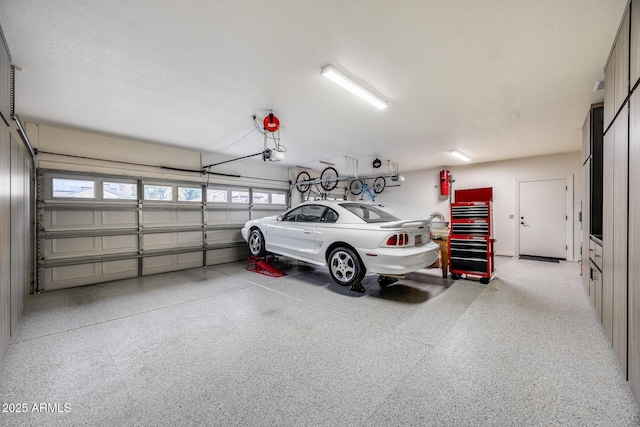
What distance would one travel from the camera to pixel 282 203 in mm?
8336

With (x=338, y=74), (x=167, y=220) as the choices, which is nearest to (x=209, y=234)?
(x=167, y=220)

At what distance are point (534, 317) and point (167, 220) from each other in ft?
22.4

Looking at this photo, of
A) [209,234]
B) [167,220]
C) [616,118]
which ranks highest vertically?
[616,118]

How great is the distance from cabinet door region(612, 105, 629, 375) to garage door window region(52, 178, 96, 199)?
7350mm

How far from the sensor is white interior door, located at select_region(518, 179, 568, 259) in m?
6.65

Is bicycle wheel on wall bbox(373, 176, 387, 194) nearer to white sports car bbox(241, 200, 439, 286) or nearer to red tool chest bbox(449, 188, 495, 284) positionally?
red tool chest bbox(449, 188, 495, 284)

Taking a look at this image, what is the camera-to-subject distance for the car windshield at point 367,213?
4234 millimetres

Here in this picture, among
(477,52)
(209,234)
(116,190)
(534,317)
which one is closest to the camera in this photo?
(477,52)

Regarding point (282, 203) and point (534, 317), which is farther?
point (282, 203)

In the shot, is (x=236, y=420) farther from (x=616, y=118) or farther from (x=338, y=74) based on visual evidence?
(x=616, y=118)

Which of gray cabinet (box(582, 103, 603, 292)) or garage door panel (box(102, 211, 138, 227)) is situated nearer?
gray cabinet (box(582, 103, 603, 292))

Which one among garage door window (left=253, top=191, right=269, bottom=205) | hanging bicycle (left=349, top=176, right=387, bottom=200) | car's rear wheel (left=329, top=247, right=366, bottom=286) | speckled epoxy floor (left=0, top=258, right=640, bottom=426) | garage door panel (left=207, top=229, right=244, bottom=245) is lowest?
speckled epoxy floor (left=0, top=258, right=640, bottom=426)

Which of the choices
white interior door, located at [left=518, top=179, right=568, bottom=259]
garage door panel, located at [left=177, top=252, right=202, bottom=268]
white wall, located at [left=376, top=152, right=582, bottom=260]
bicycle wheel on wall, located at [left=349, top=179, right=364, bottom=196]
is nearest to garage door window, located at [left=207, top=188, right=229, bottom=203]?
garage door panel, located at [left=177, top=252, right=202, bottom=268]

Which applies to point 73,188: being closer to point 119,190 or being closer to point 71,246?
point 119,190
